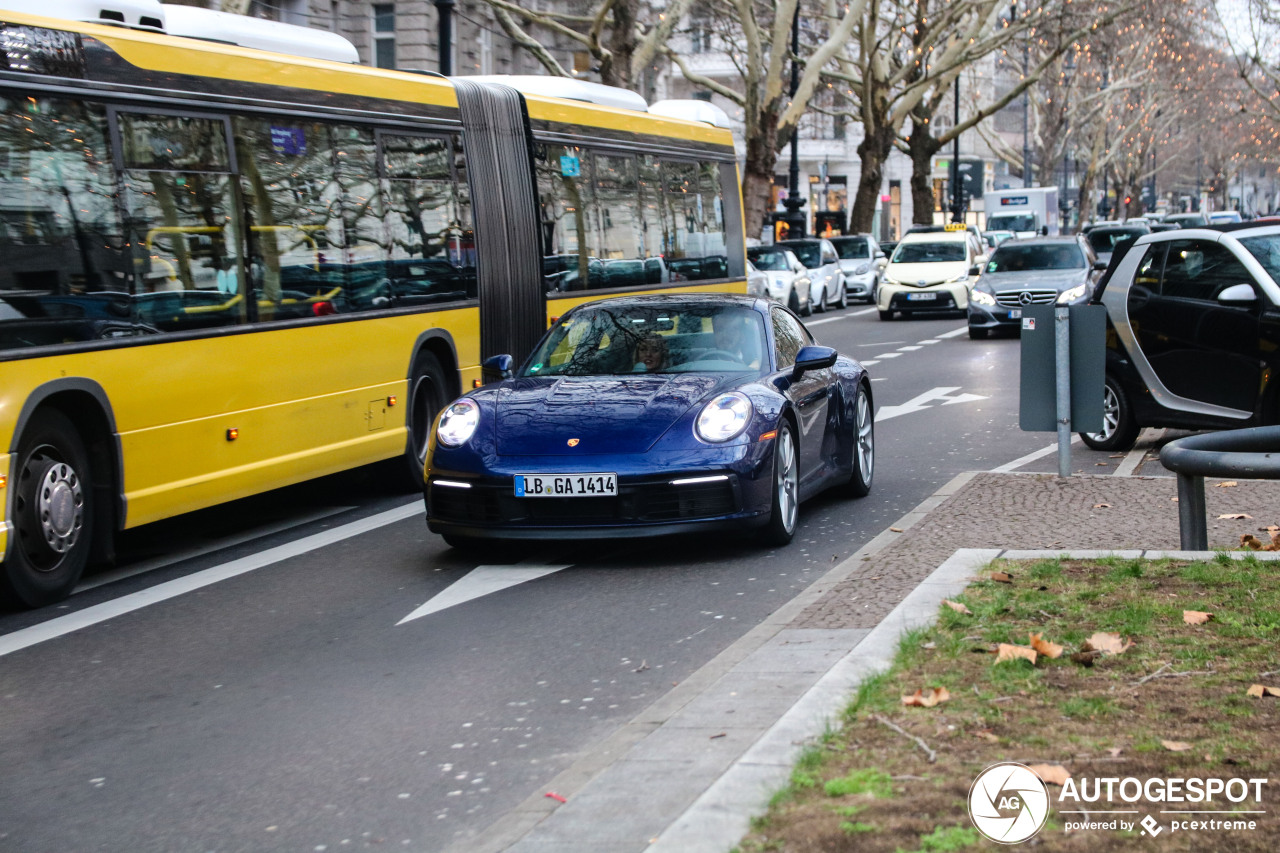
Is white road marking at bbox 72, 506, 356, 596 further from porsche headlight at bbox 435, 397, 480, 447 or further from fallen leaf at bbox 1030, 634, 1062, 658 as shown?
fallen leaf at bbox 1030, 634, 1062, 658

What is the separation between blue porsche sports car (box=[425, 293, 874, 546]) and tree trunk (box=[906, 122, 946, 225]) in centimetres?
4944

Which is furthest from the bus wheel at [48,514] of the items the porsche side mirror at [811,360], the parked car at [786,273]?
the parked car at [786,273]

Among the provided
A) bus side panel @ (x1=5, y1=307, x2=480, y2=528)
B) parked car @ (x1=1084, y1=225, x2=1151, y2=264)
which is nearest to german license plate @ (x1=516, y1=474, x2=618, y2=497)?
bus side panel @ (x1=5, y1=307, x2=480, y2=528)

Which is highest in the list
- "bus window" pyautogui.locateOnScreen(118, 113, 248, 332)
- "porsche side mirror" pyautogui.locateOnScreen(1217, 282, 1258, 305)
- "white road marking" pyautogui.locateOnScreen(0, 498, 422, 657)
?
"bus window" pyautogui.locateOnScreen(118, 113, 248, 332)

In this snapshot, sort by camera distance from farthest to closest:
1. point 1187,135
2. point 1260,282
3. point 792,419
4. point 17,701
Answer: point 1187,135 → point 1260,282 → point 792,419 → point 17,701

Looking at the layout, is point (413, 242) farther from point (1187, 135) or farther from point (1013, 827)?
point (1187, 135)

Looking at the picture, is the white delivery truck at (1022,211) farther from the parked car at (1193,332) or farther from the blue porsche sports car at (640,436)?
the blue porsche sports car at (640,436)

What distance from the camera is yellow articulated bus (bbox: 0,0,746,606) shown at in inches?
316

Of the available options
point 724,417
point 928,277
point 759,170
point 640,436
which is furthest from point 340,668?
point 759,170

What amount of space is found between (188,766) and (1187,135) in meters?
118

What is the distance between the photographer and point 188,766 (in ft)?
17.6

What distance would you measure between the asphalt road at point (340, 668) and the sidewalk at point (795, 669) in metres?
0.23

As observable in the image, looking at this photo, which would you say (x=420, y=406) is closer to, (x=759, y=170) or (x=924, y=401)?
(x=924, y=401)

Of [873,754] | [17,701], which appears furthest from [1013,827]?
[17,701]
